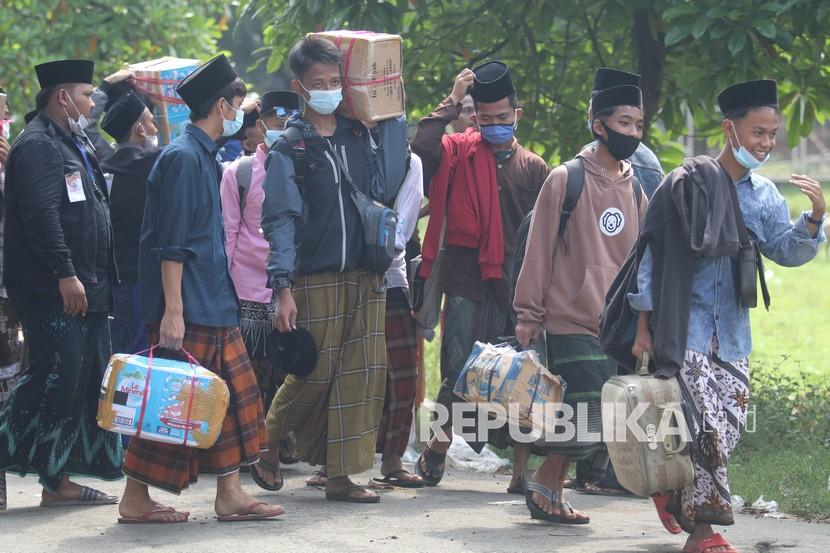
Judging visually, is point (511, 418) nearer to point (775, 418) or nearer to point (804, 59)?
point (775, 418)

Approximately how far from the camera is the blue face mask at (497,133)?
765 cm

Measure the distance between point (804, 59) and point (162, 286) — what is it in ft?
16.4

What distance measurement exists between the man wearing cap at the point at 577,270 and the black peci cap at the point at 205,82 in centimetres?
149

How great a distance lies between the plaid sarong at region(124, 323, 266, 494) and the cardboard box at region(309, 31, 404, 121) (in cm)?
124

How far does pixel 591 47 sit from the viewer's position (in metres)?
10.7

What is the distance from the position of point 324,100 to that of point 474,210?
1181mm

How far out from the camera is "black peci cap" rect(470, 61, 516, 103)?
7.59 m

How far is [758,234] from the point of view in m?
6.10

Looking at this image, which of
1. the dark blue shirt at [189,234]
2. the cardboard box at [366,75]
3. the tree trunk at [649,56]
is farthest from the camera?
the tree trunk at [649,56]

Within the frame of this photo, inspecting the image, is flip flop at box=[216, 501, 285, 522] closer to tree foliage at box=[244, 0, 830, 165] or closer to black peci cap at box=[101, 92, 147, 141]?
black peci cap at box=[101, 92, 147, 141]

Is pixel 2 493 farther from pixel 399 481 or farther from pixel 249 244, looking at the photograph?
pixel 399 481

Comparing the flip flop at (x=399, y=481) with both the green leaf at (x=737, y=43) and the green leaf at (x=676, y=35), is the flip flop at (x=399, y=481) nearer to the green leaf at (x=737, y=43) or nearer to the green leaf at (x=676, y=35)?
the green leaf at (x=676, y=35)

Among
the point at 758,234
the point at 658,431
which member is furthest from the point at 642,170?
the point at 658,431

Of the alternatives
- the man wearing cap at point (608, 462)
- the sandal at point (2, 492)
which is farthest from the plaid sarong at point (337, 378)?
the sandal at point (2, 492)
